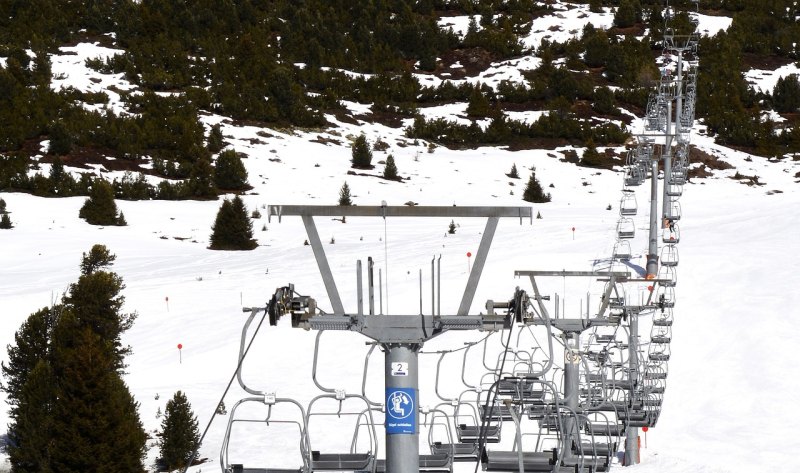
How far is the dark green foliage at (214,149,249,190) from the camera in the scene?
185 ft

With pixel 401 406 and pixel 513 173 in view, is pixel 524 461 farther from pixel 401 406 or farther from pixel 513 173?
pixel 513 173

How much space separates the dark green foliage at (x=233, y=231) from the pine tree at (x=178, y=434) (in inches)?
808

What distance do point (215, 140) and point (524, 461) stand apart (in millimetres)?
56359

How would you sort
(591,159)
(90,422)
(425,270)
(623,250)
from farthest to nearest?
(591,159) → (425,270) → (623,250) → (90,422)

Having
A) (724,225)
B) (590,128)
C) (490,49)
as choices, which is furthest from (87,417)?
(490,49)

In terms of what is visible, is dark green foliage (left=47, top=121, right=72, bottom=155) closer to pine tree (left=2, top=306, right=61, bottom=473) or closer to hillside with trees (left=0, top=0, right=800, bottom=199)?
hillside with trees (left=0, top=0, right=800, bottom=199)

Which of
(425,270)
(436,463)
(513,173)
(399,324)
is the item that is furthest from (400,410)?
(513,173)

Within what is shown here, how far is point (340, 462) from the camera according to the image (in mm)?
8938

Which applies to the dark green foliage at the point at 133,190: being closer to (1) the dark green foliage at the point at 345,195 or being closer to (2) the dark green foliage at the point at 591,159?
(1) the dark green foliage at the point at 345,195

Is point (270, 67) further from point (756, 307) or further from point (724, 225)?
point (756, 307)

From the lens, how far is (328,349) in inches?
1235

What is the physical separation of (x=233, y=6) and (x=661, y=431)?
7752 centimetres

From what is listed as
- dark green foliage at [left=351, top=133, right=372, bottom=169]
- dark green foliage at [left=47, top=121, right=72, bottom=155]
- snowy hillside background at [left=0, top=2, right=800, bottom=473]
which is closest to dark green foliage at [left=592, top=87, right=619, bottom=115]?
snowy hillside background at [left=0, top=2, right=800, bottom=473]

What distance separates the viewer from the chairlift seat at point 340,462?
28.8ft
